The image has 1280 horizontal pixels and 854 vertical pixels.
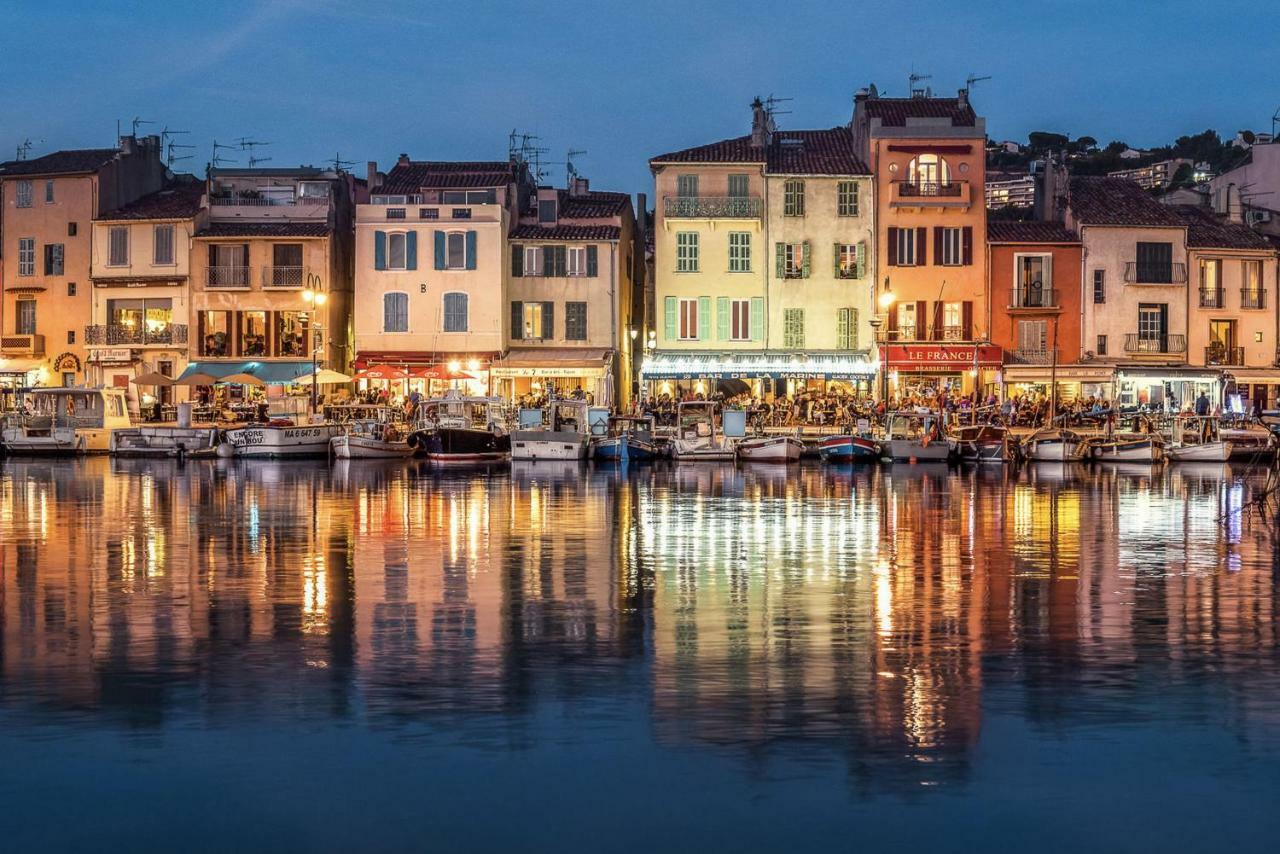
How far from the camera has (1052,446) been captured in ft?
A: 187

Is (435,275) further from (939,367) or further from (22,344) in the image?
(939,367)

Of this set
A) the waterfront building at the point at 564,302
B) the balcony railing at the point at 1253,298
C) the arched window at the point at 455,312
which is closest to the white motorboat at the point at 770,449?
the waterfront building at the point at 564,302

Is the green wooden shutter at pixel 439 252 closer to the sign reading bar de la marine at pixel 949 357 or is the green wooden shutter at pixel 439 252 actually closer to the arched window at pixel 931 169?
the sign reading bar de la marine at pixel 949 357

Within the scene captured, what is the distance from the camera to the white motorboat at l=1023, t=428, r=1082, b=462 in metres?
57.0

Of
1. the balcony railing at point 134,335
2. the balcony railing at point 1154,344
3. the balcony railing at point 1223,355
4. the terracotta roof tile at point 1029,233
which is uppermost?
the terracotta roof tile at point 1029,233

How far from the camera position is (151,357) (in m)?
71.0

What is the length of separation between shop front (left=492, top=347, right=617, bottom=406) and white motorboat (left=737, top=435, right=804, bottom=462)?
36.7ft

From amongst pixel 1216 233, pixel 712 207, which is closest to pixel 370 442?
pixel 712 207

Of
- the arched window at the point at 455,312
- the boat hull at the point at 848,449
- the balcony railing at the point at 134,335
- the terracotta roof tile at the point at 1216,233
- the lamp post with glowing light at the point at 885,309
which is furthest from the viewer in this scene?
the balcony railing at the point at 134,335

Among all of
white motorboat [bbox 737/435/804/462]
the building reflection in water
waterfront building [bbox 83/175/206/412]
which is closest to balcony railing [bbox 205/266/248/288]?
waterfront building [bbox 83/175/206/412]

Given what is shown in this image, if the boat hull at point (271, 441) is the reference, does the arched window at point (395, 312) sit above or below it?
above

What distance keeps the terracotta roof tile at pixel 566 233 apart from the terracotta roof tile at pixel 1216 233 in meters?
24.1

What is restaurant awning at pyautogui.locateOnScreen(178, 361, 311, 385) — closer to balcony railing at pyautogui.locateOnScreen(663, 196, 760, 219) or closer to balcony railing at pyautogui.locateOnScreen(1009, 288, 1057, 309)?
balcony railing at pyautogui.locateOnScreen(663, 196, 760, 219)

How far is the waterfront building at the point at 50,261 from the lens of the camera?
2830 inches
